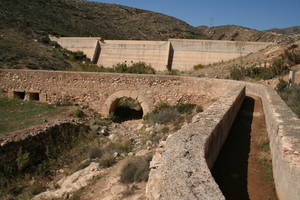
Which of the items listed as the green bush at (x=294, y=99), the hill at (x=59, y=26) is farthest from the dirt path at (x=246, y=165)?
the hill at (x=59, y=26)

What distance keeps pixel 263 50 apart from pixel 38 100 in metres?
16.2

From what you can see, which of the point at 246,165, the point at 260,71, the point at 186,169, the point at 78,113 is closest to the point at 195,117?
the point at 246,165

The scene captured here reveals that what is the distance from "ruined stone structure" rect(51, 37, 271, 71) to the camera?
66.1 feet

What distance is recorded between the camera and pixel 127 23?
4869cm

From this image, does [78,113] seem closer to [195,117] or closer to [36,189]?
[36,189]

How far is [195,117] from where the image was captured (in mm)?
4891

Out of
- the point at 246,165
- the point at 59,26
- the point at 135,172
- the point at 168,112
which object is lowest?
the point at 135,172

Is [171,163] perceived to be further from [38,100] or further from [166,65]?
[166,65]

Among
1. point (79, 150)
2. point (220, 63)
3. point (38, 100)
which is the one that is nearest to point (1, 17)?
point (38, 100)

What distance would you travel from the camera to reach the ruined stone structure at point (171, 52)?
2016 centimetres

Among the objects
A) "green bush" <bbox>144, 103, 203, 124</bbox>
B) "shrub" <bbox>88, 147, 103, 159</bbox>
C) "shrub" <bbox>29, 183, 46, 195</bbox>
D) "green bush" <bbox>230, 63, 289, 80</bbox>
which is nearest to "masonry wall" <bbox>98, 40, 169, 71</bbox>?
"green bush" <bbox>230, 63, 289, 80</bbox>

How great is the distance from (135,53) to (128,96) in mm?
11774

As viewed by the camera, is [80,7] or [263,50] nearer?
[263,50]

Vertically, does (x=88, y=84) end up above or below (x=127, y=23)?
below
